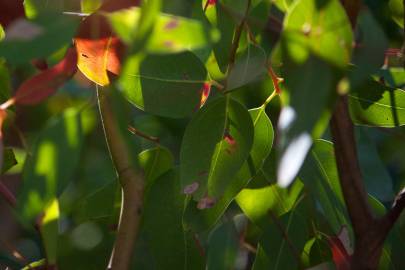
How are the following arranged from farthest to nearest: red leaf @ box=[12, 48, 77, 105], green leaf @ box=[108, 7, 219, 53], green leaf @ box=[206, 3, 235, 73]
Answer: green leaf @ box=[206, 3, 235, 73] → red leaf @ box=[12, 48, 77, 105] → green leaf @ box=[108, 7, 219, 53]

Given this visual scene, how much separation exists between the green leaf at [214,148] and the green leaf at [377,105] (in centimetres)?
14

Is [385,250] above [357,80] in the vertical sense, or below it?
below

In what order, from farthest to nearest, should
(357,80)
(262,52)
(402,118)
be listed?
(402,118)
(262,52)
(357,80)

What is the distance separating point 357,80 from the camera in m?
0.51

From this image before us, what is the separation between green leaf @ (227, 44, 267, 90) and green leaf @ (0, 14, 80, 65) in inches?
6.2

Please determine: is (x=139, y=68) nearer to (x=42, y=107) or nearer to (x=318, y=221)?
(x=42, y=107)

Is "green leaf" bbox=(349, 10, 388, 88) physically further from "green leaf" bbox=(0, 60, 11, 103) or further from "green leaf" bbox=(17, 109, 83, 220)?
"green leaf" bbox=(0, 60, 11, 103)

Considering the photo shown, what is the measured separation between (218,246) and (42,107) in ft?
0.80

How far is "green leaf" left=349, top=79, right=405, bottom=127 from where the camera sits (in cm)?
79

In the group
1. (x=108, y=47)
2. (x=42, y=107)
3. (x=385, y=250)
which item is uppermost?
(x=108, y=47)

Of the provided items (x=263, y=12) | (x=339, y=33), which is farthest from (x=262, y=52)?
(x=339, y=33)

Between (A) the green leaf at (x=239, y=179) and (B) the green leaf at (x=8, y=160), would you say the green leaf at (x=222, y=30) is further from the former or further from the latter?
(B) the green leaf at (x=8, y=160)

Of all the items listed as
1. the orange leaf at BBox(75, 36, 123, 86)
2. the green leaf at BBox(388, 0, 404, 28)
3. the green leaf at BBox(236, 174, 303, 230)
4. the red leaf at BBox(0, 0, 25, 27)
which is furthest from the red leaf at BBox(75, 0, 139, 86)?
the green leaf at BBox(388, 0, 404, 28)

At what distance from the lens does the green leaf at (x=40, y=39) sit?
546 mm
